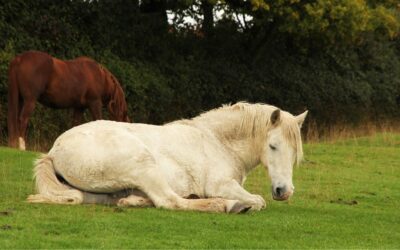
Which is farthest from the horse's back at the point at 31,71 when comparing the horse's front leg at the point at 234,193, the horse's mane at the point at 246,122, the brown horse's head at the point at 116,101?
the horse's front leg at the point at 234,193

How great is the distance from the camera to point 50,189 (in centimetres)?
993

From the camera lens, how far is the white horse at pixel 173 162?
9.74 metres

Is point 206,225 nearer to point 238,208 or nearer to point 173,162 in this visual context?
point 238,208

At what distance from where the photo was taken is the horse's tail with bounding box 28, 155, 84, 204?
9.84 metres

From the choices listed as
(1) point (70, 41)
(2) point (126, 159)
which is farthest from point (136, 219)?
(1) point (70, 41)

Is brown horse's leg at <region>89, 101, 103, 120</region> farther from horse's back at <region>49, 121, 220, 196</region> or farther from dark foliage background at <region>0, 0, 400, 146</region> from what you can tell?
horse's back at <region>49, 121, 220, 196</region>

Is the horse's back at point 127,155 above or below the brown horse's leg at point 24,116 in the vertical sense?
above

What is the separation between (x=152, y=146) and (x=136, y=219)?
1482mm

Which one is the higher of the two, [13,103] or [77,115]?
[13,103]

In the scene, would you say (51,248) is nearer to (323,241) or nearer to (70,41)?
(323,241)

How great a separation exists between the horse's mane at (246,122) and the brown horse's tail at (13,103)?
8700 millimetres

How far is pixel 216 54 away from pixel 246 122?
67.4 ft

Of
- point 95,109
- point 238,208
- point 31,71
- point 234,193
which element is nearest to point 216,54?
point 95,109

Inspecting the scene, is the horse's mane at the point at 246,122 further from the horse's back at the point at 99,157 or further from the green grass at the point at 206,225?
the horse's back at the point at 99,157
